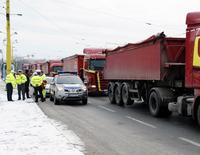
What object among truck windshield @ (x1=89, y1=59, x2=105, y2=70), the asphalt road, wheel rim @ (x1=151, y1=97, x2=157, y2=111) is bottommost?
the asphalt road

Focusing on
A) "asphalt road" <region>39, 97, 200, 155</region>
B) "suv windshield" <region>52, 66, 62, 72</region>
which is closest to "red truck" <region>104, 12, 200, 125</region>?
"asphalt road" <region>39, 97, 200, 155</region>

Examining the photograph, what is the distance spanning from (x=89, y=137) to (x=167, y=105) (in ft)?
15.7

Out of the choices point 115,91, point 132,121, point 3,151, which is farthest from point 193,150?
point 115,91

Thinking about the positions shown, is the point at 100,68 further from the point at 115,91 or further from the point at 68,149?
the point at 68,149

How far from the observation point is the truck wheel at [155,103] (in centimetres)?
1468

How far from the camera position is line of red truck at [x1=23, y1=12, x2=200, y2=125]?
A: 486 inches

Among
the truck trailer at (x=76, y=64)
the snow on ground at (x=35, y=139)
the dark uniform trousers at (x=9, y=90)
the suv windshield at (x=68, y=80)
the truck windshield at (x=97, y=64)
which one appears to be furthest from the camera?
the truck trailer at (x=76, y=64)

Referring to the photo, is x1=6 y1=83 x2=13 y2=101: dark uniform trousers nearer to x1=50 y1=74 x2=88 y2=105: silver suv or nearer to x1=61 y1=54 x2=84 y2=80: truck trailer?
x1=50 y1=74 x2=88 y2=105: silver suv

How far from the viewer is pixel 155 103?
15242 millimetres

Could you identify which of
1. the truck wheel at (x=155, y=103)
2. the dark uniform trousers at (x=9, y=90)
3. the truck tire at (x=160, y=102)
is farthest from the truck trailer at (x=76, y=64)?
the truck tire at (x=160, y=102)

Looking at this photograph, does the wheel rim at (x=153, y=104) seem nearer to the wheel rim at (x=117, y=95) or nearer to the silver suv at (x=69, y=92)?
the wheel rim at (x=117, y=95)

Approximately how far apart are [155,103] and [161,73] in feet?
4.45

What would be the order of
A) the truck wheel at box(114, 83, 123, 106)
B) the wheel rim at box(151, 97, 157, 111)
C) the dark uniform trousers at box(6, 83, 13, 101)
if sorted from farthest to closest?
the dark uniform trousers at box(6, 83, 13, 101) < the truck wheel at box(114, 83, 123, 106) < the wheel rim at box(151, 97, 157, 111)

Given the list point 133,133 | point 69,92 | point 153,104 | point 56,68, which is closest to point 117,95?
point 69,92
